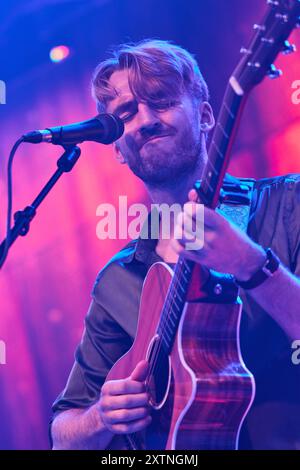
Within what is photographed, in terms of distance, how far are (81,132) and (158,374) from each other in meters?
0.72

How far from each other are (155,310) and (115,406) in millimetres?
300

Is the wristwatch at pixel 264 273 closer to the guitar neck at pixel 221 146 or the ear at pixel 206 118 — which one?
the guitar neck at pixel 221 146

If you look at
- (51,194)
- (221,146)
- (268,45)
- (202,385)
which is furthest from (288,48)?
(51,194)

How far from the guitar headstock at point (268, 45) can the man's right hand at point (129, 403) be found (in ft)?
2.82

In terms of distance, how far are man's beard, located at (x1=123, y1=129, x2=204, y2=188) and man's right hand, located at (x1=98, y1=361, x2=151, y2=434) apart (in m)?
0.71

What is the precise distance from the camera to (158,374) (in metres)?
1.81

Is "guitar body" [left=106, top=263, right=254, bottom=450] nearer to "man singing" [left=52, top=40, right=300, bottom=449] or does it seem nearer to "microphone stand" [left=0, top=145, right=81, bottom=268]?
"man singing" [left=52, top=40, right=300, bottom=449]

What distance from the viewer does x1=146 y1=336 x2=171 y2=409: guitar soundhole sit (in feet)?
5.77

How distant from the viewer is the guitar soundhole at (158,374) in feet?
5.77

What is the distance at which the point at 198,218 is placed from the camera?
1.46 m

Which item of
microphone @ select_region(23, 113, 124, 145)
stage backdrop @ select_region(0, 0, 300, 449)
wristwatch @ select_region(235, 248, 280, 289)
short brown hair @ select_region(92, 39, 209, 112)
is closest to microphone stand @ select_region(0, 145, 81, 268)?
microphone @ select_region(23, 113, 124, 145)

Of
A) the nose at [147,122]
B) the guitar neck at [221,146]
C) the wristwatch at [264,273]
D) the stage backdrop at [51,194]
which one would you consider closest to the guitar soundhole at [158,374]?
the wristwatch at [264,273]

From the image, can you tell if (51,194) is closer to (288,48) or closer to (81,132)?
(81,132)
